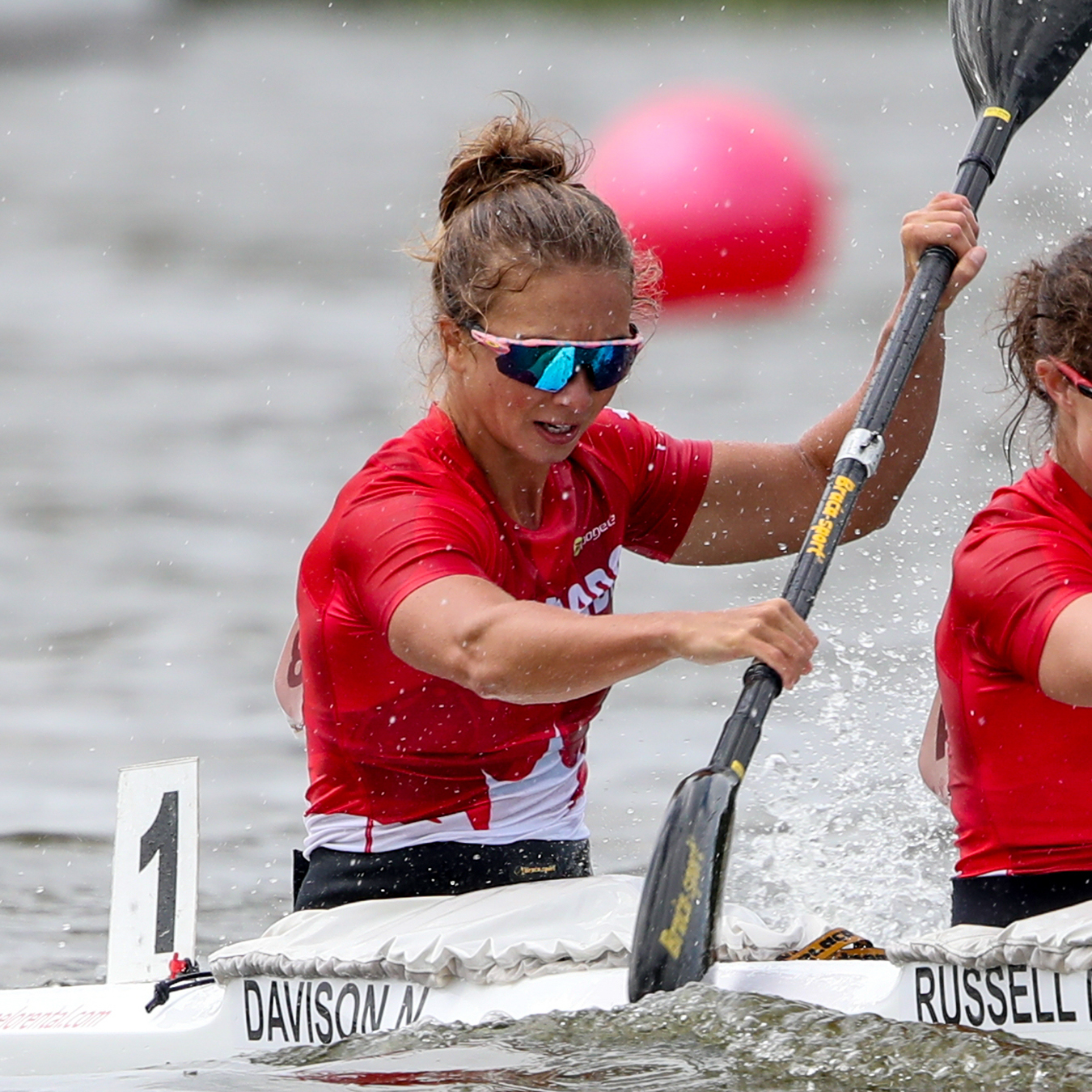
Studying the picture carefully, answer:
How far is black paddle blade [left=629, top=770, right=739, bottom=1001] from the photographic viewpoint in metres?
2.44

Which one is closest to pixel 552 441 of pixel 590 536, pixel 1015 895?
pixel 590 536

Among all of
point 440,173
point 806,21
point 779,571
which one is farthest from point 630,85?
point 440,173

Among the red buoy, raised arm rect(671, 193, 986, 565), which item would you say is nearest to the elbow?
raised arm rect(671, 193, 986, 565)

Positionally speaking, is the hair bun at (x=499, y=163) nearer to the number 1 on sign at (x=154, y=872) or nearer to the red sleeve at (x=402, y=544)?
the red sleeve at (x=402, y=544)

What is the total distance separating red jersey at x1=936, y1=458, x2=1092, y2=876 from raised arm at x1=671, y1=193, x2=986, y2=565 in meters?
0.68

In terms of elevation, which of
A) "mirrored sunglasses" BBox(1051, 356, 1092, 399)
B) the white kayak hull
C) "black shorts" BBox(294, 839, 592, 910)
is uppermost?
"mirrored sunglasses" BBox(1051, 356, 1092, 399)

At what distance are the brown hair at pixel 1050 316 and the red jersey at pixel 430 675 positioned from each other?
0.68 metres

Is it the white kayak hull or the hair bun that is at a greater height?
the hair bun

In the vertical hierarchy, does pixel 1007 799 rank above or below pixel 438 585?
below

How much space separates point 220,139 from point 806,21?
5399 mm

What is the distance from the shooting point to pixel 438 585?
250 cm

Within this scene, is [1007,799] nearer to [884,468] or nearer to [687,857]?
[687,857]

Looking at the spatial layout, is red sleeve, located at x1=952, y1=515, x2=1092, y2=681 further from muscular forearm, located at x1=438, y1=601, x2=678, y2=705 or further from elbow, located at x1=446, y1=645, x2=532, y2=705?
elbow, located at x1=446, y1=645, x2=532, y2=705

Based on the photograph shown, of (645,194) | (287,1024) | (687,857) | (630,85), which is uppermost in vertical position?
(630,85)
